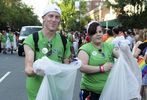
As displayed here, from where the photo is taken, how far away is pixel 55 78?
14.1 ft

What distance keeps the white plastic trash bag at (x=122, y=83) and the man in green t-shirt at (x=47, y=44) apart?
2.01ft

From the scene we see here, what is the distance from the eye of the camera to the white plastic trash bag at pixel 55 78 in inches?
165

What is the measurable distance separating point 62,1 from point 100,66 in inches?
3293

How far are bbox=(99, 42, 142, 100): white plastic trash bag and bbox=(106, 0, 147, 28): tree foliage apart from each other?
1151 inches

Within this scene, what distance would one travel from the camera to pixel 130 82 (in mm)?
4949

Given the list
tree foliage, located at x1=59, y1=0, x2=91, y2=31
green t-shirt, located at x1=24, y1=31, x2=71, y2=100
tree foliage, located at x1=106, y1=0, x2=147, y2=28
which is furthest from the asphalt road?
tree foliage, located at x1=59, y1=0, x2=91, y2=31

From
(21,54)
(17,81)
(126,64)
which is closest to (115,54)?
Answer: (126,64)

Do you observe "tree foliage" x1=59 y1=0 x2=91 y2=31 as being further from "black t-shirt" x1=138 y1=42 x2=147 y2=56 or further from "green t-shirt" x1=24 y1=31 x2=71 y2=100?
"green t-shirt" x1=24 y1=31 x2=71 y2=100

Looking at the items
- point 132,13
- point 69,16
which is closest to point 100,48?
point 132,13

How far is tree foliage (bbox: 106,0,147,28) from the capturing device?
34.2m

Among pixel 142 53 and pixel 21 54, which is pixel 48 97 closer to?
pixel 142 53

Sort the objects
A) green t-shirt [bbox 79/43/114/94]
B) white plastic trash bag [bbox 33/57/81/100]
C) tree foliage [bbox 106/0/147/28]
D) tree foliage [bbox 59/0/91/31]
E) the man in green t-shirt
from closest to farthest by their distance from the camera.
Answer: white plastic trash bag [bbox 33/57/81/100]
the man in green t-shirt
green t-shirt [bbox 79/43/114/94]
tree foliage [bbox 106/0/147/28]
tree foliage [bbox 59/0/91/31]

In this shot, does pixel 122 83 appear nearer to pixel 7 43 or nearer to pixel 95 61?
pixel 95 61

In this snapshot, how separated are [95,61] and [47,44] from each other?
65cm
